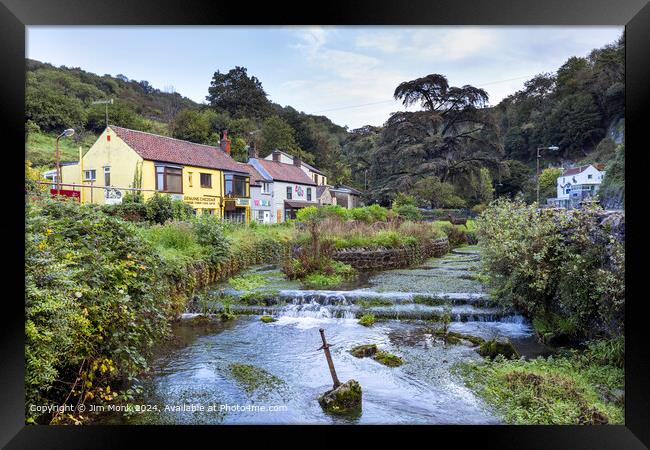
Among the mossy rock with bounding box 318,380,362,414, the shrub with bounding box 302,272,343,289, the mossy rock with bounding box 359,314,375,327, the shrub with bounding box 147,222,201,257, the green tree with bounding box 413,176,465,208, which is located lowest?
the mossy rock with bounding box 318,380,362,414

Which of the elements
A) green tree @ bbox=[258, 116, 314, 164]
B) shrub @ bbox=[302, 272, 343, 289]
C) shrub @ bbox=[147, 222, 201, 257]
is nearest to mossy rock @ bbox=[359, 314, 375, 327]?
shrub @ bbox=[302, 272, 343, 289]

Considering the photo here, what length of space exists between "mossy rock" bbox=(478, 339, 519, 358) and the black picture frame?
56 centimetres

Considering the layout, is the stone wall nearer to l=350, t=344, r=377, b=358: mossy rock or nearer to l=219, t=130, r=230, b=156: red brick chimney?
l=350, t=344, r=377, b=358: mossy rock

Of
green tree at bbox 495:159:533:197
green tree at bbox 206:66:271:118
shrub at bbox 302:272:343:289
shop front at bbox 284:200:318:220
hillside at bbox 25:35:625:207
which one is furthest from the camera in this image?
shrub at bbox 302:272:343:289

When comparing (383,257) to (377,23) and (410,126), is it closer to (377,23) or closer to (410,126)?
(410,126)

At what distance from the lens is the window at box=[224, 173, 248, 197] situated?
3.83 meters

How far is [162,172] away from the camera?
3.59m

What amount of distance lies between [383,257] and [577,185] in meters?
1.96

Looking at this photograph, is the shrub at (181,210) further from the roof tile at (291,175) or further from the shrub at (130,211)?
the roof tile at (291,175)

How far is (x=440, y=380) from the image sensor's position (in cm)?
316

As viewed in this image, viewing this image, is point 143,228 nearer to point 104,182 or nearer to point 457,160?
point 104,182

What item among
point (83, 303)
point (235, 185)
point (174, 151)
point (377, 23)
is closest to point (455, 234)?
point (377, 23)

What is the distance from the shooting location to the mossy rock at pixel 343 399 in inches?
116
